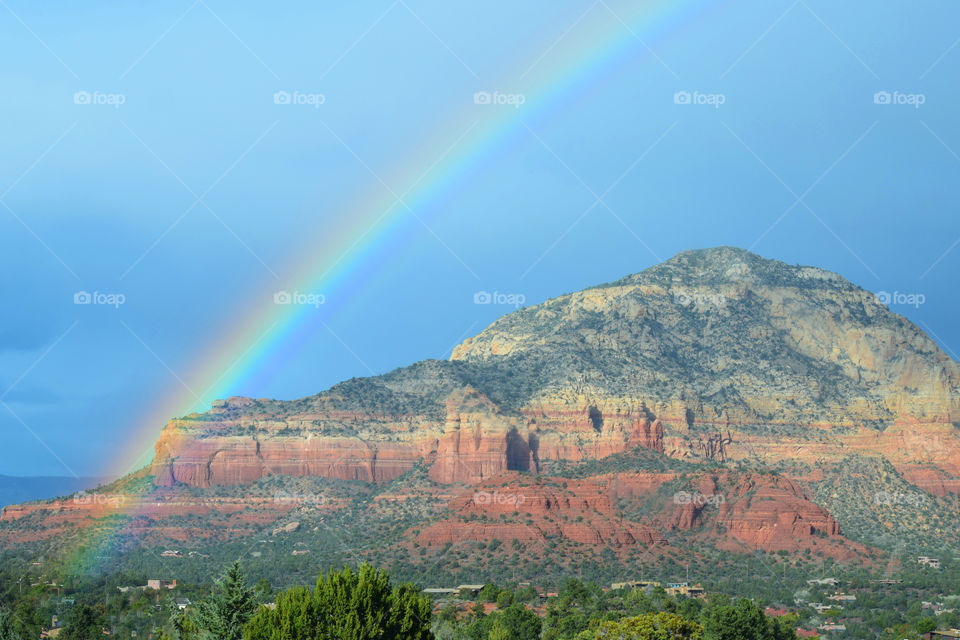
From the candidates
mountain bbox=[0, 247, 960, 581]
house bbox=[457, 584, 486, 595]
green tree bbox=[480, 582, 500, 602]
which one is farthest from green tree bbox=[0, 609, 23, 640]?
mountain bbox=[0, 247, 960, 581]

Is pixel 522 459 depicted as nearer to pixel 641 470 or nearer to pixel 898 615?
pixel 641 470

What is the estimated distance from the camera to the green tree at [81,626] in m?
92.8

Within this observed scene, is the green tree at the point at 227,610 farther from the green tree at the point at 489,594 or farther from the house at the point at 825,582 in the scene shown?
the house at the point at 825,582

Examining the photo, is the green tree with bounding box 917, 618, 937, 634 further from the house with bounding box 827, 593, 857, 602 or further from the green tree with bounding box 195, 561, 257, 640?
the green tree with bounding box 195, 561, 257, 640

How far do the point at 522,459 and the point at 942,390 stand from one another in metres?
64.3

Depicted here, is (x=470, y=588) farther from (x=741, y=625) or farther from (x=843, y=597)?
(x=741, y=625)

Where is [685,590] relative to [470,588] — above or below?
below

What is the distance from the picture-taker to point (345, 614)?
5975cm

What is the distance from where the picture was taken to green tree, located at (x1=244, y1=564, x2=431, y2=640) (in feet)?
194

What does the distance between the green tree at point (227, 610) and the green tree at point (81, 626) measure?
27.1 metres

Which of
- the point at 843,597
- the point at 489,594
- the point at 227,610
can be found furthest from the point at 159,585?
the point at 227,610

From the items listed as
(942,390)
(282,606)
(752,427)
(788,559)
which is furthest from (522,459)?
(282,606)

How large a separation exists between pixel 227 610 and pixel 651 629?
878 inches

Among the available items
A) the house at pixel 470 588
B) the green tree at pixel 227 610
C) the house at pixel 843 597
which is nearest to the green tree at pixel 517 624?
the house at pixel 470 588
